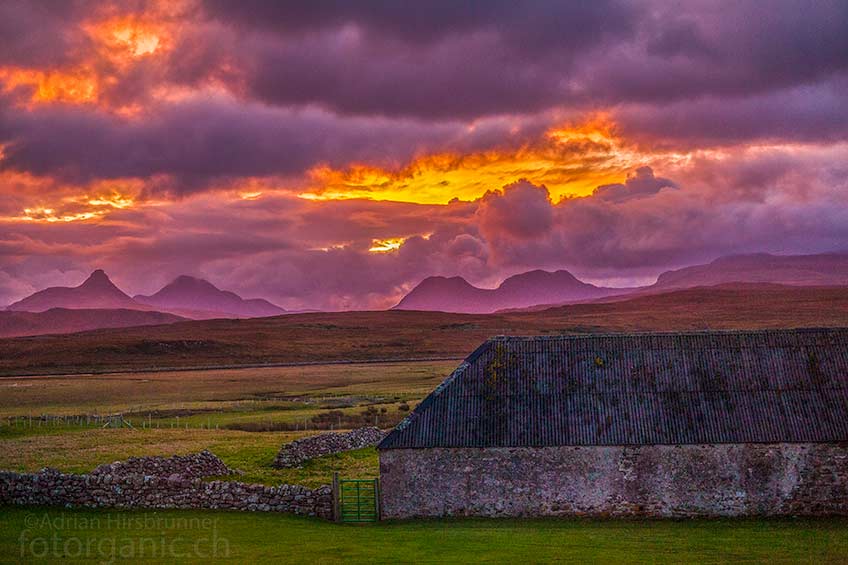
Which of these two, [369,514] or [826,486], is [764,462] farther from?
[369,514]

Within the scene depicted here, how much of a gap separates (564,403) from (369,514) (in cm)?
735

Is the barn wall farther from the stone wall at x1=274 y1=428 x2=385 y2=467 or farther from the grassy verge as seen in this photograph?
the stone wall at x1=274 y1=428 x2=385 y2=467

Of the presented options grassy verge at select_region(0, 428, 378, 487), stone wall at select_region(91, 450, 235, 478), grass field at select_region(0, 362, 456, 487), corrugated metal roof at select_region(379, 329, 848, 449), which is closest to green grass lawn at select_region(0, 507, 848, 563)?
corrugated metal roof at select_region(379, 329, 848, 449)

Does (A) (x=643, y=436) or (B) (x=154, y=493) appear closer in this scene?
(A) (x=643, y=436)

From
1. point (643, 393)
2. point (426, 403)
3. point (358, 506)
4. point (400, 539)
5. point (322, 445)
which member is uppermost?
point (643, 393)

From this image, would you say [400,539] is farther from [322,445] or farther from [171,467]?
[322,445]

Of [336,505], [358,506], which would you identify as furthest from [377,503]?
[336,505]

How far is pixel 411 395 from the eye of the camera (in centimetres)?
7962

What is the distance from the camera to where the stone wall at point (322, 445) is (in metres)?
40.1

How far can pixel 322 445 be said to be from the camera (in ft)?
142

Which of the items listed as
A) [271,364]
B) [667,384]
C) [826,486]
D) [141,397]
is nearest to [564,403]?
[667,384]

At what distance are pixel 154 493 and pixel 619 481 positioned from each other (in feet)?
50.2

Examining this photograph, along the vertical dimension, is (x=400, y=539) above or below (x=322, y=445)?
below

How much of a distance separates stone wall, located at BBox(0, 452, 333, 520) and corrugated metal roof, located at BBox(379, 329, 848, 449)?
348 cm
